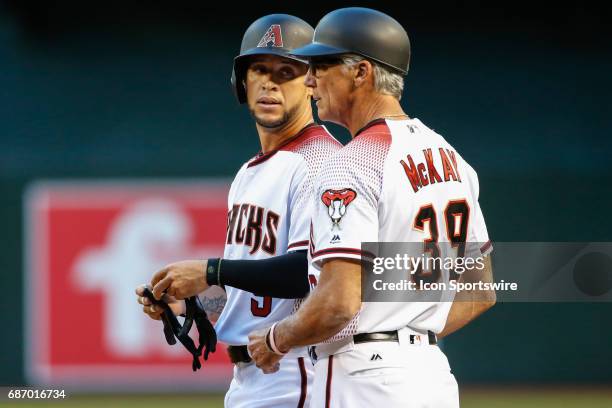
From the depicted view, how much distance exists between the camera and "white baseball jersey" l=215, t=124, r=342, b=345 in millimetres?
4039

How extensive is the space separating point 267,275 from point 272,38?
3.54 feet

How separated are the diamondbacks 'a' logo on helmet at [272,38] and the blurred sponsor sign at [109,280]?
6.66 m

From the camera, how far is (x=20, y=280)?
37.3 feet

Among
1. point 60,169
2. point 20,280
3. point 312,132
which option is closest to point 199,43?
point 60,169

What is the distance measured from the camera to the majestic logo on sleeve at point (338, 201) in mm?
3154

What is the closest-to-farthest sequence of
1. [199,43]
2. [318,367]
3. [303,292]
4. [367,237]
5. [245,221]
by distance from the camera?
[367,237]
[318,367]
[303,292]
[245,221]
[199,43]

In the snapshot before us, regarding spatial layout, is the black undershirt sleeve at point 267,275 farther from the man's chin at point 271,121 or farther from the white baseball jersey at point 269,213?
the man's chin at point 271,121

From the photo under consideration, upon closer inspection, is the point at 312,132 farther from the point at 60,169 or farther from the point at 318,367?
the point at 60,169

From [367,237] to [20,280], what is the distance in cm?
883

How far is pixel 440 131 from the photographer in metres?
13.1

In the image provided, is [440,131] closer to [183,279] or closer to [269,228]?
[269,228]

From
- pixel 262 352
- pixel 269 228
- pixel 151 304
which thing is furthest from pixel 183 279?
pixel 262 352

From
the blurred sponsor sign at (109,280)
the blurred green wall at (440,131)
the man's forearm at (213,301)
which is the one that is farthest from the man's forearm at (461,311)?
the blurred green wall at (440,131)

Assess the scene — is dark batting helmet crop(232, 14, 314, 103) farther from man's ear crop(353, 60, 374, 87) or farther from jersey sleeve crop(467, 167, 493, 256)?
jersey sleeve crop(467, 167, 493, 256)
